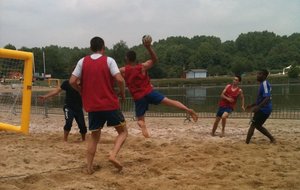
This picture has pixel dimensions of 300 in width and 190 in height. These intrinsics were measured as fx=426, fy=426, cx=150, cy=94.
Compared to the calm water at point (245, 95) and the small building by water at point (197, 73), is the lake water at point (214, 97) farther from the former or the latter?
the small building by water at point (197, 73)

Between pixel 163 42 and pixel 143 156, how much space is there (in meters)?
136

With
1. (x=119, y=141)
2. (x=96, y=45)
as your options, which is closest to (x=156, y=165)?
(x=119, y=141)

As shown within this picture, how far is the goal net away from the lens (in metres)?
10.6

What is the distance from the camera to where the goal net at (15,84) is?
10648mm

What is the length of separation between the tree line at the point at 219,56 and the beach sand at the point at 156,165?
61203 millimetres

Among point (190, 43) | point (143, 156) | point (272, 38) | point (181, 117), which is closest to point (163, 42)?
point (190, 43)

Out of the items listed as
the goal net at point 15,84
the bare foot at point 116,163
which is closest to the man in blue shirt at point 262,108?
the bare foot at point 116,163

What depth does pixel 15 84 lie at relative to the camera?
12211mm

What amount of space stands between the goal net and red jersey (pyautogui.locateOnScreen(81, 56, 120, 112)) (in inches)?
194

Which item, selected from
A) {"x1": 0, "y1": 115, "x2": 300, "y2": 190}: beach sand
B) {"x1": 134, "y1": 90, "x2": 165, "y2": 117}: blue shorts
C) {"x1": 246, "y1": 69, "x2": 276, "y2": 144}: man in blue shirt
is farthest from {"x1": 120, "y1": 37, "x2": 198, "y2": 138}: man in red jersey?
{"x1": 246, "y1": 69, "x2": 276, "y2": 144}: man in blue shirt

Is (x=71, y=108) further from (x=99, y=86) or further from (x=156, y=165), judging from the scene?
(x=99, y=86)

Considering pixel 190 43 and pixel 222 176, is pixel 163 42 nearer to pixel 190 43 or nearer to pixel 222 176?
pixel 190 43

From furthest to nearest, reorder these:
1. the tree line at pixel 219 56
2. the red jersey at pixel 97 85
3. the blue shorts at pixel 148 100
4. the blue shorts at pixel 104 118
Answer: the tree line at pixel 219 56 < the blue shorts at pixel 148 100 < the blue shorts at pixel 104 118 < the red jersey at pixel 97 85

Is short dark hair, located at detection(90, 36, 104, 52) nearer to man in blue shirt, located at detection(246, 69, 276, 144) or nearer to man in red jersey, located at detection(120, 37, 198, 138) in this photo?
man in red jersey, located at detection(120, 37, 198, 138)
